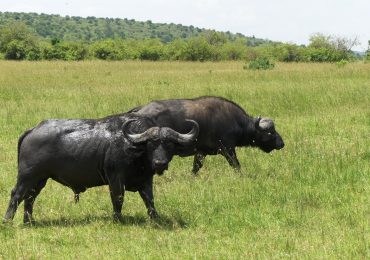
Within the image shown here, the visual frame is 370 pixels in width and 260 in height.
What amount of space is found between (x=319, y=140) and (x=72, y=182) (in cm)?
676

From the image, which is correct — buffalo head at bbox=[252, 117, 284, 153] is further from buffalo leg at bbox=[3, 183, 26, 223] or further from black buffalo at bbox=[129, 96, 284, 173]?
buffalo leg at bbox=[3, 183, 26, 223]

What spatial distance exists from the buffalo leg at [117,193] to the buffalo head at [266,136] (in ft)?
14.9

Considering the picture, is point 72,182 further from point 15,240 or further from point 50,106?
point 50,106

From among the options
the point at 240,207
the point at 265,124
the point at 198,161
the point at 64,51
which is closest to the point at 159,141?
the point at 240,207

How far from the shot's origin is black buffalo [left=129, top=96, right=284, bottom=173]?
1023 centimetres

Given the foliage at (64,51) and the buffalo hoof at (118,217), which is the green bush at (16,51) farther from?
the buffalo hoof at (118,217)

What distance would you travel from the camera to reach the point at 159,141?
6.84 metres

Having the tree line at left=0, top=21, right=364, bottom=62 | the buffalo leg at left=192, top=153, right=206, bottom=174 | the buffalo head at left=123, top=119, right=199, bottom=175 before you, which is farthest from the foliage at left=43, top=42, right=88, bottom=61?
the buffalo head at left=123, top=119, right=199, bottom=175

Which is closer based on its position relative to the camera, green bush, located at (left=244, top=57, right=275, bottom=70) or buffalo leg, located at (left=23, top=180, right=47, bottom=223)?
buffalo leg, located at (left=23, top=180, right=47, bottom=223)

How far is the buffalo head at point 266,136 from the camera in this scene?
36.3 feet

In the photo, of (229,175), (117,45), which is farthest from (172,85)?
(117,45)

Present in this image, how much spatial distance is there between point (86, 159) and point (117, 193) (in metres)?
0.62

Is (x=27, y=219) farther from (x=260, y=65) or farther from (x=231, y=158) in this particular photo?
(x=260, y=65)

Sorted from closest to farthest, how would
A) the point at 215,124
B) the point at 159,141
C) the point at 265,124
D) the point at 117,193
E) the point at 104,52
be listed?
1. the point at 159,141
2. the point at 117,193
3. the point at 215,124
4. the point at 265,124
5. the point at 104,52
